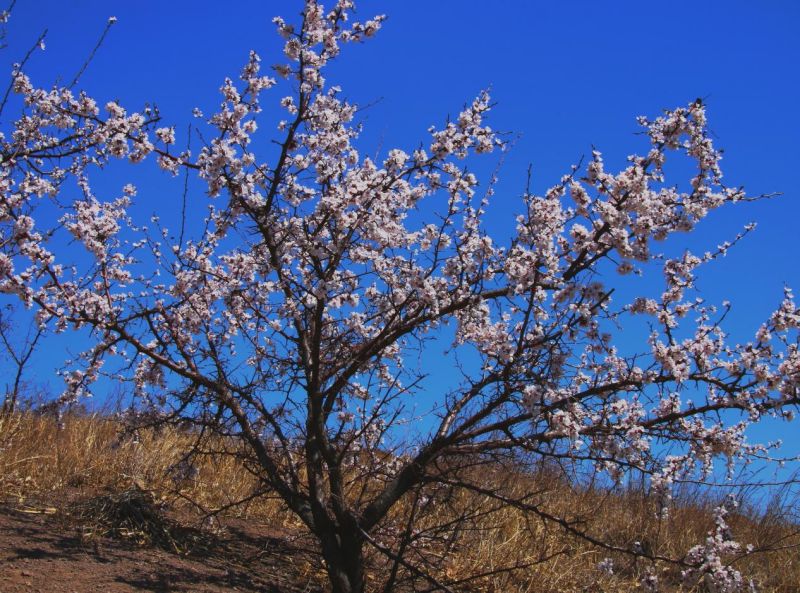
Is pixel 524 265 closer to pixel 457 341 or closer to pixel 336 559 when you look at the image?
pixel 457 341

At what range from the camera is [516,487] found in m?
8.96

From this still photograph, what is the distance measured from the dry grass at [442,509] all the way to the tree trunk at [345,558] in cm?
58

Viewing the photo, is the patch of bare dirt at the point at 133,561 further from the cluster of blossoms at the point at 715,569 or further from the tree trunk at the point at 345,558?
the cluster of blossoms at the point at 715,569

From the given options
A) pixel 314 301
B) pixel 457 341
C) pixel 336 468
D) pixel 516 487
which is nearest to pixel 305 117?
pixel 314 301

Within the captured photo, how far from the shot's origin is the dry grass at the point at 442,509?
21.1 feet

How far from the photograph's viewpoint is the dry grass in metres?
6.43

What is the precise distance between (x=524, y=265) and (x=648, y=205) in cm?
82

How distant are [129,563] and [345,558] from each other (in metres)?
1.57

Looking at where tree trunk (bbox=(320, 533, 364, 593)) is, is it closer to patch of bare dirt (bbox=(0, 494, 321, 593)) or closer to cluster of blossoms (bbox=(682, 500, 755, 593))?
patch of bare dirt (bbox=(0, 494, 321, 593))

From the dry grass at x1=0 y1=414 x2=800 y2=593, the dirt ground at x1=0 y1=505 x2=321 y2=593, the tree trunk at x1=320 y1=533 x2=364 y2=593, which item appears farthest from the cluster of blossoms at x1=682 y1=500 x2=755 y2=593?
the dirt ground at x1=0 y1=505 x2=321 y2=593

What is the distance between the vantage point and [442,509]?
6930 millimetres

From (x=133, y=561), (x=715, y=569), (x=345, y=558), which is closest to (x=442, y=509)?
(x=345, y=558)

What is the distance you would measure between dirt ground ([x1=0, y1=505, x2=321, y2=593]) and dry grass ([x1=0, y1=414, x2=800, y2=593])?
12.0 inches

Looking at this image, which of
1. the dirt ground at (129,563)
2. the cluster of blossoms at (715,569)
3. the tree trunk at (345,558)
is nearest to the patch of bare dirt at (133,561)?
the dirt ground at (129,563)
